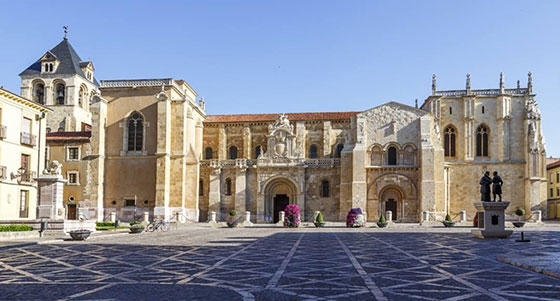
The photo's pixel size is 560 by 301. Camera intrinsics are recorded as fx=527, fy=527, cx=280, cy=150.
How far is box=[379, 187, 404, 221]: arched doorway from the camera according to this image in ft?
150

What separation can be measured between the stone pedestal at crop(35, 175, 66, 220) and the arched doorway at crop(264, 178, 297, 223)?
76.6 ft

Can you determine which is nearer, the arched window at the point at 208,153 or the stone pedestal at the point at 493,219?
the stone pedestal at the point at 493,219

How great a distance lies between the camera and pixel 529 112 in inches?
1837

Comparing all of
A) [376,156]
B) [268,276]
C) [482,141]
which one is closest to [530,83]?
[482,141]

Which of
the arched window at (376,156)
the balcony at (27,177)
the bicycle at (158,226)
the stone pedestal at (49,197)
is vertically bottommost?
the bicycle at (158,226)

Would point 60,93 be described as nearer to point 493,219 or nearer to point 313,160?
point 313,160

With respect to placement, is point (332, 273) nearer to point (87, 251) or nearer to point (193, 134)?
point (87, 251)

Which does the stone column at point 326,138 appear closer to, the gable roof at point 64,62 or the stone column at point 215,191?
the stone column at point 215,191

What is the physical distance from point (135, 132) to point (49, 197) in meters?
21.2

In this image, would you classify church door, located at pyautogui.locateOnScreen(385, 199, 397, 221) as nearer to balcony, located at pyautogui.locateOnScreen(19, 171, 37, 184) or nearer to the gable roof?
balcony, located at pyautogui.locateOnScreen(19, 171, 37, 184)

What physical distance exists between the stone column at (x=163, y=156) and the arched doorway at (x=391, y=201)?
1837 cm

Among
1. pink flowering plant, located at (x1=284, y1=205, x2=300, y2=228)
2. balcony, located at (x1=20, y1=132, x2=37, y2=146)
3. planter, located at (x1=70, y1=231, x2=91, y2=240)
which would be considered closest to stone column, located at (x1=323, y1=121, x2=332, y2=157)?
pink flowering plant, located at (x1=284, y1=205, x2=300, y2=228)

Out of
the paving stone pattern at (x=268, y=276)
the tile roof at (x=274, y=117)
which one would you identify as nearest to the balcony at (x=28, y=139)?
the tile roof at (x=274, y=117)

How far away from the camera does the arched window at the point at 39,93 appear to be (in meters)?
60.0
